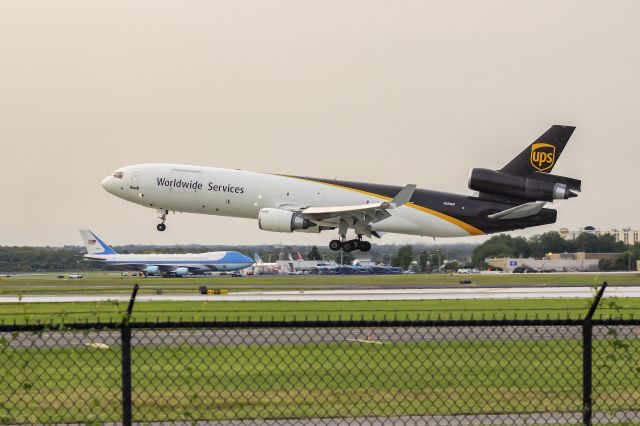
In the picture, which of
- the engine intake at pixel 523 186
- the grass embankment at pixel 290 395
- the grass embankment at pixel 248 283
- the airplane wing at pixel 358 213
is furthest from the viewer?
the grass embankment at pixel 248 283

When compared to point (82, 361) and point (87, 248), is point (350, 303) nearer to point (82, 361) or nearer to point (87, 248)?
point (82, 361)

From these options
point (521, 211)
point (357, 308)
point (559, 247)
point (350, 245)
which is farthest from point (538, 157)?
point (559, 247)

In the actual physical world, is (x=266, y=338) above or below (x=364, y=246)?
below

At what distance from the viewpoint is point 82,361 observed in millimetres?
20391

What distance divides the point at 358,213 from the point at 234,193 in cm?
739

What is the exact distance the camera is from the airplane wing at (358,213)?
5994 cm

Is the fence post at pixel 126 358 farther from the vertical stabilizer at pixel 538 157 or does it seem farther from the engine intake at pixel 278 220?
the vertical stabilizer at pixel 538 157

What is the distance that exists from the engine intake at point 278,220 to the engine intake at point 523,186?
11035mm

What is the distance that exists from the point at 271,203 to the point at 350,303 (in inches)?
721

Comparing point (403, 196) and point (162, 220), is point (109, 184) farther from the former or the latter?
point (403, 196)

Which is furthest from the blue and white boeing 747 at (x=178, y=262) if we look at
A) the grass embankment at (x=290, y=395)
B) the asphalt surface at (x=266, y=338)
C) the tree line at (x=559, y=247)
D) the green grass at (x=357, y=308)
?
the grass embankment at (x=290, y=395)

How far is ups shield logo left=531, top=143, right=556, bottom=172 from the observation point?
6619 centimetres

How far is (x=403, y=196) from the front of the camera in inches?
2349

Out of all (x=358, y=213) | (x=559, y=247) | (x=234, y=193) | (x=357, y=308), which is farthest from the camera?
(x=559, y=247)
